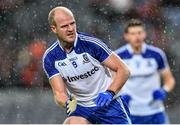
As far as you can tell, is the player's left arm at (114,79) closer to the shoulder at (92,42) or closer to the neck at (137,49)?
the shoulder at (92,42)

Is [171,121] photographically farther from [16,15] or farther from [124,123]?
[124,123]

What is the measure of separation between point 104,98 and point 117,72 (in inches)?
10.0

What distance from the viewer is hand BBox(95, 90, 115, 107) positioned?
275 inches

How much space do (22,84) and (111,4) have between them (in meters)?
1.93

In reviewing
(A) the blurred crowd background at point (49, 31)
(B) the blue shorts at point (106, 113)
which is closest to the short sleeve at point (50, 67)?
(B) the blue shorts at point (106, 113)

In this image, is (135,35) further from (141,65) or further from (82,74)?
(82,74)

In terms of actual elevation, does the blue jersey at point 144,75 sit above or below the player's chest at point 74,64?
below

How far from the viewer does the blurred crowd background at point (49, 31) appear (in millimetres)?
12758

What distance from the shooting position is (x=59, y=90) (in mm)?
7098

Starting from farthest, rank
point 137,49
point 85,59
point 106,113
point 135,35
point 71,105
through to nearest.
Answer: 1. point 137,49
2. point 135,35
3. point 106,113
4. point 85,59
5. point 71,105

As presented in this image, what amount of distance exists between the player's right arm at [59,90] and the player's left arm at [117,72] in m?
0.39

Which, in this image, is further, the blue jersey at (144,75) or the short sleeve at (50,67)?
the blue jersey at (144,75)

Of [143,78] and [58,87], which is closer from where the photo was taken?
[58,87]

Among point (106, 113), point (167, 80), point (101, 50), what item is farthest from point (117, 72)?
point (167, 80)
